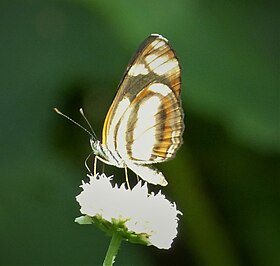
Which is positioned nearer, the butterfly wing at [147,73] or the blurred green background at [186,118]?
Answer: the butterfly wing at [147,73]

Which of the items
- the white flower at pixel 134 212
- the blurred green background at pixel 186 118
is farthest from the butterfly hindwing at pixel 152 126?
the blurred green background at pixel 186 118

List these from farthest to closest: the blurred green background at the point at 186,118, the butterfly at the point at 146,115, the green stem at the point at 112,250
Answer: the blurred green background at the point at 186,118, the butterfly at the point at 146,115, the green stem at the point at 112,250

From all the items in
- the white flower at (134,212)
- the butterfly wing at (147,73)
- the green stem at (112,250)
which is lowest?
the green stem at (112,250)

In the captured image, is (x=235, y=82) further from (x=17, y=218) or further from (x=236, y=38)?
(x=17, y=218)

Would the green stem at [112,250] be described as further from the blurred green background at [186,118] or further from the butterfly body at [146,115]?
the blurred green background at [186,118]

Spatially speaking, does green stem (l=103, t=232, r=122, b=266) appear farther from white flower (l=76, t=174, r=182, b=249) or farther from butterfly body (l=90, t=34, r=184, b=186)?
butterfly body (l=90, t=34, r=184, b=186)

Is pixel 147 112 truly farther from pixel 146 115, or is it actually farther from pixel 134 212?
pixel 134 212

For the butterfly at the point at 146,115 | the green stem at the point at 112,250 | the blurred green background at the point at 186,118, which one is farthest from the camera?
the blurred green background at the point at 186,118
